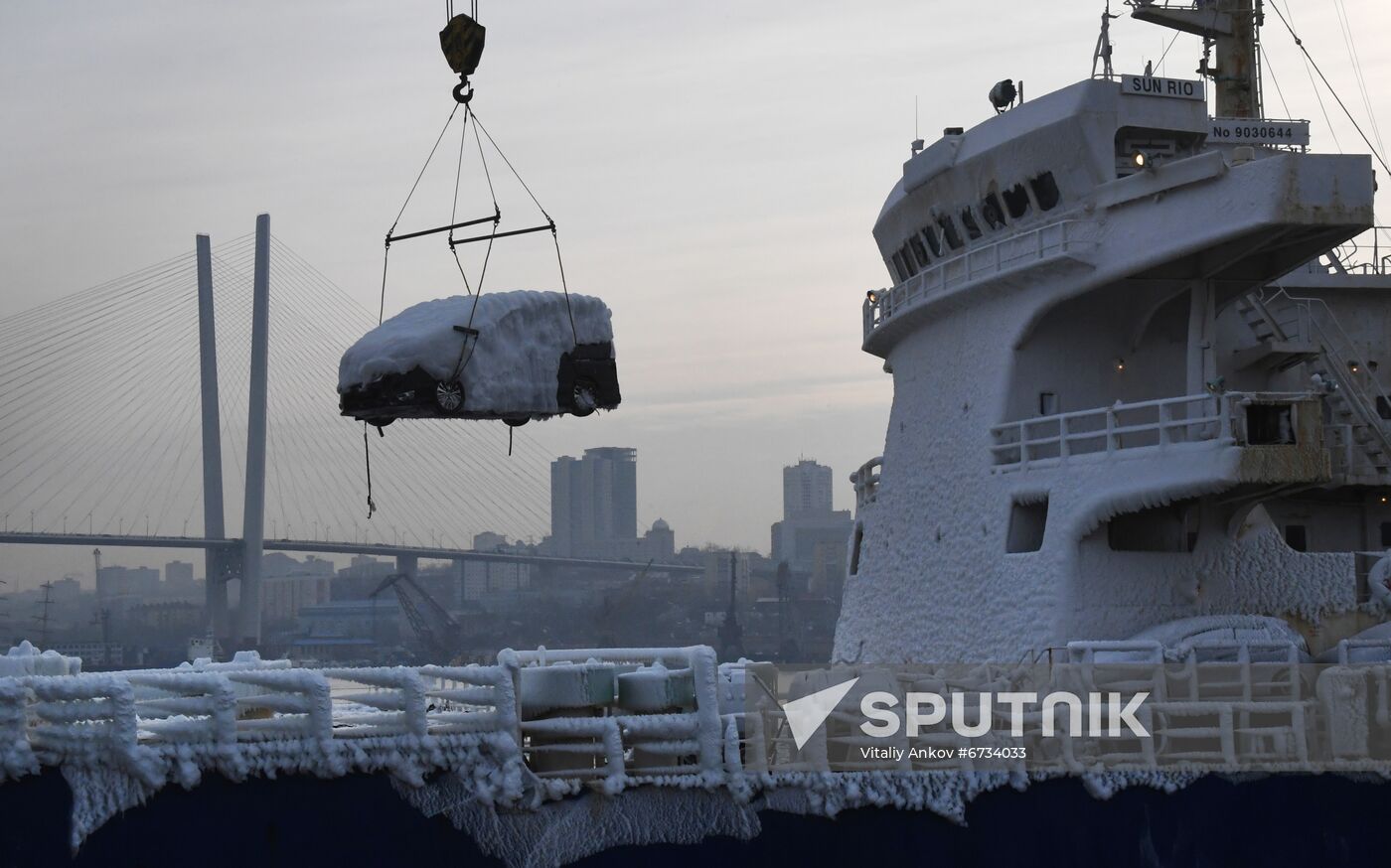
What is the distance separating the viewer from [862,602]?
89.8 ft

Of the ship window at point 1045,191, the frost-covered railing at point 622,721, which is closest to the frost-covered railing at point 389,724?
the frost-covered railing at point 622,721

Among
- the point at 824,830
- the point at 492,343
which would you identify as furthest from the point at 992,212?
the point at 824,830

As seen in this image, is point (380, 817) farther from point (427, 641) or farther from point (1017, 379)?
point (427, 641)

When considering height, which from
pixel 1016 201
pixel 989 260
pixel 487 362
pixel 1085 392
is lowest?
pixel 487 362

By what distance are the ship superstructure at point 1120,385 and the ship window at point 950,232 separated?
36mm

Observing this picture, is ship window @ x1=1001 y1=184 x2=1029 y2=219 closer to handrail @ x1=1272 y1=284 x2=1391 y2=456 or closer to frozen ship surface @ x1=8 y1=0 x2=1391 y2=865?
frozen ship surface @ x1=8 y1=0 x2=1391 y2=865

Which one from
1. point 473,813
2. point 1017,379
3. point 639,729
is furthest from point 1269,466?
point 473,813

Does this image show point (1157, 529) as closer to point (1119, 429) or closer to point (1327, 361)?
point (1119, 429)

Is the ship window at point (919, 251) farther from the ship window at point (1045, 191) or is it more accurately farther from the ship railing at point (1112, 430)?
the ship railing at point (1112, 430)

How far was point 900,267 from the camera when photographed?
90.9ft

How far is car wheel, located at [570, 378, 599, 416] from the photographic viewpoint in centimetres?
1873

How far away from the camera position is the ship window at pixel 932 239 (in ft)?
85.7

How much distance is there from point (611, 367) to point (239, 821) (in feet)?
23.7

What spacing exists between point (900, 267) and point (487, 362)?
11.3 metres
